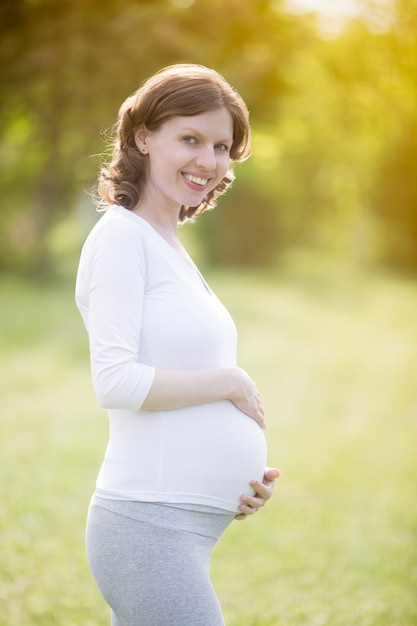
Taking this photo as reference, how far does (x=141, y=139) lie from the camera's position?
6.54ft

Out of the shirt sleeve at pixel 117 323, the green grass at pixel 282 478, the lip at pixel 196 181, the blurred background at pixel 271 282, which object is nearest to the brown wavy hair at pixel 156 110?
the lip at pixel 196 181

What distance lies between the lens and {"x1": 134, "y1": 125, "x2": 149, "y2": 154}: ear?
1983 mm

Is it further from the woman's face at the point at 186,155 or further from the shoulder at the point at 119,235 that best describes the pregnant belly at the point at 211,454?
the woman's face at the point at 186,155

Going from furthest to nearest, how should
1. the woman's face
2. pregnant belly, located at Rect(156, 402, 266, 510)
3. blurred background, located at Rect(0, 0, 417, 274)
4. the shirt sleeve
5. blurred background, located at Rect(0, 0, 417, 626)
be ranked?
blurred background, located at Rect(0, 0, 417, 274) → blurred background, located at Rect(0, 0, 417, 626) → the woman's face → pregnant belly, located at Rect(156, 402, 266, 510) → the shirt sleeve

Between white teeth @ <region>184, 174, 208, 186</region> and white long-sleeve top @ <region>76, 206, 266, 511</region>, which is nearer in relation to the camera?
white long-sleeve top @ <region>76, 206, 266, 511</region>

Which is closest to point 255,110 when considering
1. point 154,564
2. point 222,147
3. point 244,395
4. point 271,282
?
point 271,282

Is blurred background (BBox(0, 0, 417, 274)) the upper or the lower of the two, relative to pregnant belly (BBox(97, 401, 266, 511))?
upper

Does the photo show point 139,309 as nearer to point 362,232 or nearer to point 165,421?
point 165,421

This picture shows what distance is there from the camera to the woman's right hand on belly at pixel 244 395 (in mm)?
1920

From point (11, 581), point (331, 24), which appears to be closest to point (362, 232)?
point (331, 24)

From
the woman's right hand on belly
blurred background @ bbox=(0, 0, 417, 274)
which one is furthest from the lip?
blurred background @ bbox=(0, 0, 417, 274)

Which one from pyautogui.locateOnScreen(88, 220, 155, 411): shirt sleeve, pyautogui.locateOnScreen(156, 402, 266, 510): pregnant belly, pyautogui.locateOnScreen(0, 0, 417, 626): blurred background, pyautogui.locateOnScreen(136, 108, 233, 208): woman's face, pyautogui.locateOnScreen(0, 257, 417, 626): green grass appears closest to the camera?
pyautogui.locateOnScreen(88, 220, 155, 411): shirt sleeve

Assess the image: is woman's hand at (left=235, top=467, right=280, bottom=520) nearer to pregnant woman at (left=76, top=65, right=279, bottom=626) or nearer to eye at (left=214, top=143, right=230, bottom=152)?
pregnant woman at (left=76, top=65, right=279, bottom=626)

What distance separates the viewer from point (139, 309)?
174 centimetres
